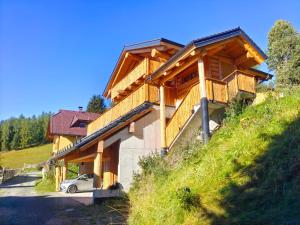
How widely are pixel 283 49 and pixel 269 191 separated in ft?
106

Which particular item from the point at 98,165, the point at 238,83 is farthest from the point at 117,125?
the point at 238,83

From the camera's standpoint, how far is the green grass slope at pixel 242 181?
4727 millimetres

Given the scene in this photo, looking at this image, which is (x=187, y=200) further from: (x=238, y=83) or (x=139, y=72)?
(x=139, y=72)

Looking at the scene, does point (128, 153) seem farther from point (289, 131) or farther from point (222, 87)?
point (289, 131)

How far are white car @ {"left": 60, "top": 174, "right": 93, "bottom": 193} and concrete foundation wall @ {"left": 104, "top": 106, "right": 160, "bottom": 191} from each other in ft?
25.9

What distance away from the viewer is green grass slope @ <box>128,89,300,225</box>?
15.5 ft

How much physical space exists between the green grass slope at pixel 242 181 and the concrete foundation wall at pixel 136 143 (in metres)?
4.08

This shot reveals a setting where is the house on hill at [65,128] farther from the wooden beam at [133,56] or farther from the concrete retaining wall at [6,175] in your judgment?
the wooden beam at [133,56]

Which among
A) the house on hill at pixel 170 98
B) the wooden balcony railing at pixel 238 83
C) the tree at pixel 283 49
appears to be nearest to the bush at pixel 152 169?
the house on hill at pixel 170 98

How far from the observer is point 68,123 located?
3569cm

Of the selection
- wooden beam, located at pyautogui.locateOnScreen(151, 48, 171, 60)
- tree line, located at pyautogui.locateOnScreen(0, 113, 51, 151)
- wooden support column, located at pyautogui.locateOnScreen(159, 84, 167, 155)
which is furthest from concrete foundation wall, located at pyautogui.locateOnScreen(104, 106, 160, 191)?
tree line, located at pyautogui.locateOnScreen(0, 113, 51, 151)

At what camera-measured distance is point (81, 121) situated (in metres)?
36.4

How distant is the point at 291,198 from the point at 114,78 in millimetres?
18201

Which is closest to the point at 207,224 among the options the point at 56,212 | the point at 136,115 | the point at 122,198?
the point at 56,212
